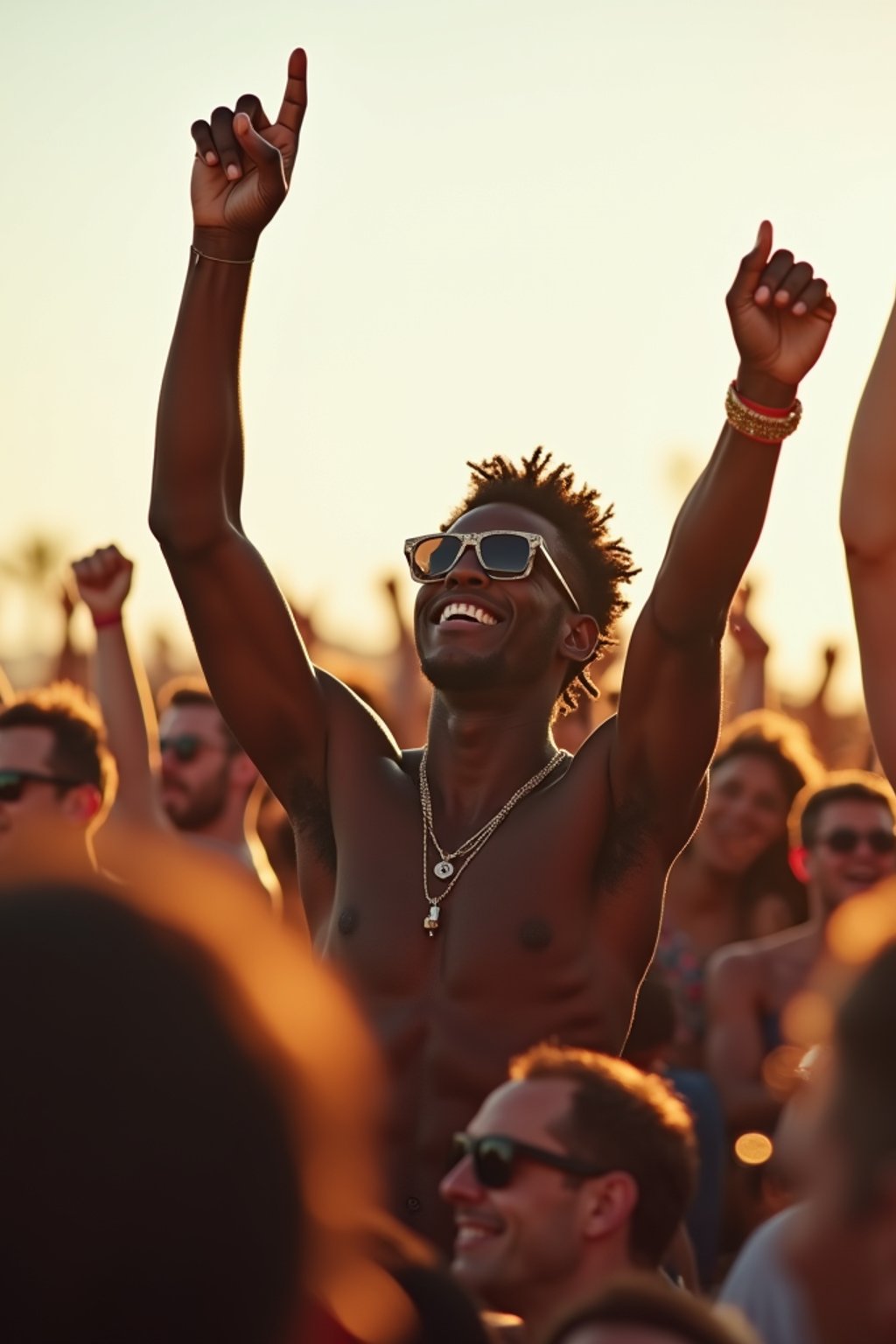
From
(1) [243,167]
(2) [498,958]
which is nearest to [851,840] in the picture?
(2) [498,958]

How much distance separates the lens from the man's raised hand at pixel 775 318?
407cm

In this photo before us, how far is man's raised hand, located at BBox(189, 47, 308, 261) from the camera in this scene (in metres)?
4.62

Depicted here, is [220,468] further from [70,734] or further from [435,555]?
[70,734]

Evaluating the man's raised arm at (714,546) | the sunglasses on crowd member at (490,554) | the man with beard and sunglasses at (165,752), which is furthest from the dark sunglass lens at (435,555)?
the man with beard and sunglasses at (165,752)

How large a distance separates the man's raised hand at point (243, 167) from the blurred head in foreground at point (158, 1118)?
139 inches

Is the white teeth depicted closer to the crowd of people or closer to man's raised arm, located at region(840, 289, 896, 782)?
the crowd of people

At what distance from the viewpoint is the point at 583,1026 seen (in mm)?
4387

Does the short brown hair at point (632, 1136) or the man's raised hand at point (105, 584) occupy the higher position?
the man's raised hand at point (105, 584)

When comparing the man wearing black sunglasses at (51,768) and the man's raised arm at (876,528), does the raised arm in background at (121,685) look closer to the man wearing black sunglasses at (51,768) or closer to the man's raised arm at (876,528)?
the man wearing black sunglasses at (51,768)

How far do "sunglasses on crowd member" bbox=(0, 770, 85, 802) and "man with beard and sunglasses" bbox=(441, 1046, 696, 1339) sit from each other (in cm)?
344

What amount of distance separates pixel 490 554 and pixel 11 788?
2.70 meters

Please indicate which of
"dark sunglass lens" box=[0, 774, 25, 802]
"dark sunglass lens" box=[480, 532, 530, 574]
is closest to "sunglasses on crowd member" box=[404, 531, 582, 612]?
"dark sunglass lens" box=[480, 532, 530, 574]

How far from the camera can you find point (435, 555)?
16.0 ft

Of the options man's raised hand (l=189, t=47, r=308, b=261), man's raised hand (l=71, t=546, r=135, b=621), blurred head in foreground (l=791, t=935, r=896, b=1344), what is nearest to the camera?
blurred head in foreground (l=791, t=935, r=896, b=1344)
